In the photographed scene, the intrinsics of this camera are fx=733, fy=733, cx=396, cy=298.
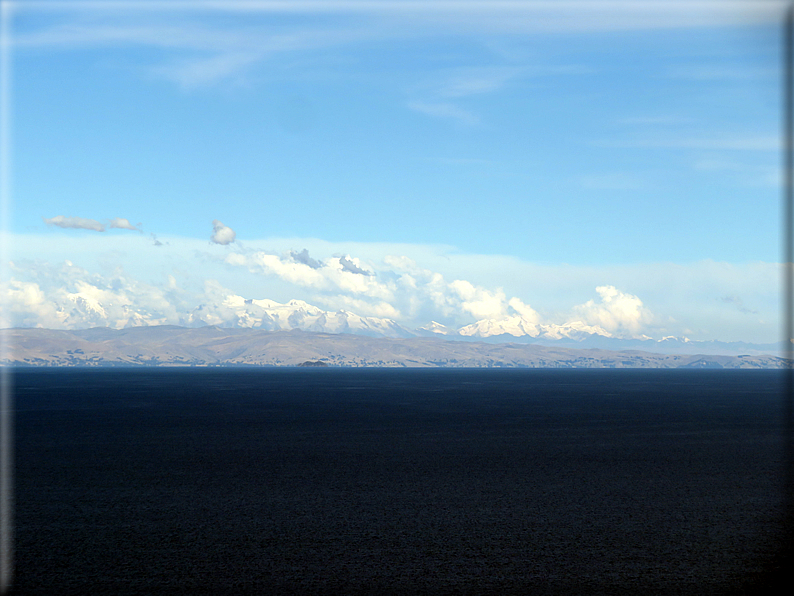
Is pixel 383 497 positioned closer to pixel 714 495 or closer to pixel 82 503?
pixel 82 503

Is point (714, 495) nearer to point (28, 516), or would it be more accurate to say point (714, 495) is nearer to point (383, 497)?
point (383, 497)

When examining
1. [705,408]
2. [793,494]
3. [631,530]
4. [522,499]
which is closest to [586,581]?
[631,530]

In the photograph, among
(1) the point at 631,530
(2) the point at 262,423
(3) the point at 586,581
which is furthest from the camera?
(2) the point at 262,423

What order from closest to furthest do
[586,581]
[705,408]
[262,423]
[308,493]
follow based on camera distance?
[586,581] < [308,493] < [262,423] < [705,408]

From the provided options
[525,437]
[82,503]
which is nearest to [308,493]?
[82,503]

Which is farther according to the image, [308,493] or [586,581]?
[308,493]

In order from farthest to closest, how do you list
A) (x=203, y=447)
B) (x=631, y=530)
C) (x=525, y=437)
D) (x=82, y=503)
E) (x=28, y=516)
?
(x=525, y=437) < (x=203, y=447) < (x=82, y=503) < (x=28, y=516) < (x=631, y=530)
